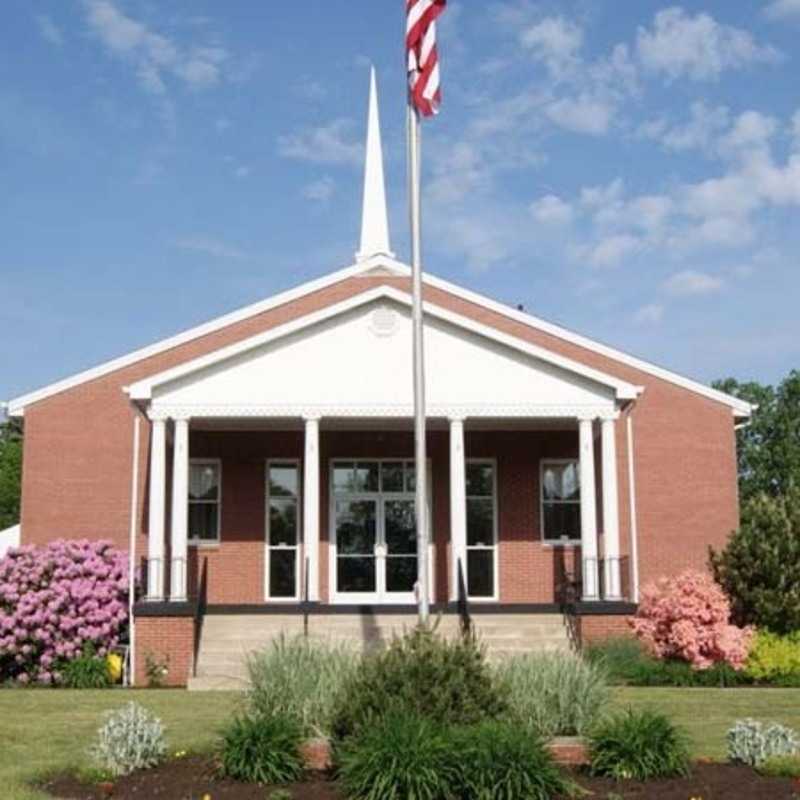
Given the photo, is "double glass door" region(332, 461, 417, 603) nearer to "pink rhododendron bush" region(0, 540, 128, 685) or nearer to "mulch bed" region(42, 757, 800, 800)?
"pink rhododendron bush" region(0, 540, 128, 685)

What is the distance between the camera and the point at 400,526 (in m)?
25.5

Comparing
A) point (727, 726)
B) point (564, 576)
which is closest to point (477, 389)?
point (564, 576)

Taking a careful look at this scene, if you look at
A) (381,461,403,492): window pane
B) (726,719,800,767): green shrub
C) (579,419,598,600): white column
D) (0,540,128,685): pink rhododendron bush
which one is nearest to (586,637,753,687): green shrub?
(579,419,598,600): white column

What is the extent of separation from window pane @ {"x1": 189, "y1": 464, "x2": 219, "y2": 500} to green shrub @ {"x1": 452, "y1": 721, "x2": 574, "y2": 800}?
668 inches

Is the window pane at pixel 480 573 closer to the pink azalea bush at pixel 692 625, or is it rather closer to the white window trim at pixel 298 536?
the white window trim at pixel 298 536

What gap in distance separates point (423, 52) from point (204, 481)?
12.7m

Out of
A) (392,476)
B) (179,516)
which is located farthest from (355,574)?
(179,516)

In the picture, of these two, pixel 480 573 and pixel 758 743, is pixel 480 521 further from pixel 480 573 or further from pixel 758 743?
pixel 758 743

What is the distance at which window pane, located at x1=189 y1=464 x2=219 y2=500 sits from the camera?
25391 mm

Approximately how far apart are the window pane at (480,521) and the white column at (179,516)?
657 cm

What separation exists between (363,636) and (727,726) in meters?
8.60

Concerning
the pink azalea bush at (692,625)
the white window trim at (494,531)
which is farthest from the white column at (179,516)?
the pink azalea bush at (692,625)

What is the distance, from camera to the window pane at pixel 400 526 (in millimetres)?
25312

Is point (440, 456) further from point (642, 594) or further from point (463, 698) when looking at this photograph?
point (463, 698)
